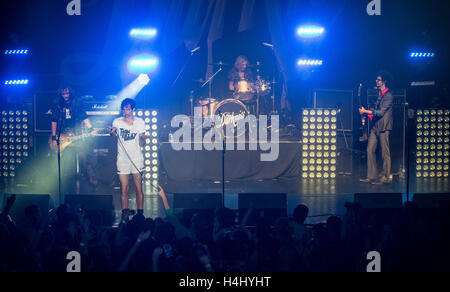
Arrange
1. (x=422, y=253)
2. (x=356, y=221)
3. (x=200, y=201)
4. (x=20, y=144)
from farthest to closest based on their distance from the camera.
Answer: (x=20, y=144)
(x=200, y=201)
(x=356, y=221)
(x=422, y=253)

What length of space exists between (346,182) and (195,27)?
5217 mm

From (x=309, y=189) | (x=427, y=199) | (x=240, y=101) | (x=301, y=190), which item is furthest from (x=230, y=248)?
(x=240, y=101)

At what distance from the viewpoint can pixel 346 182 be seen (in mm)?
10500

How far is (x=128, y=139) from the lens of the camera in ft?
21.9

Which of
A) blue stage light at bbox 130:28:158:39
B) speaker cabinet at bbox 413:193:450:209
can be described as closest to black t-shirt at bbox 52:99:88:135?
blue stage light at bbox 130:28:158:39

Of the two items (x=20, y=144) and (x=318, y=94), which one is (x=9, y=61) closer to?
(x=20, y=144)

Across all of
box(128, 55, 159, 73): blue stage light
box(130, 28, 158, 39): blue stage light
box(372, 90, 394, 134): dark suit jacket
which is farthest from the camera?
box(128, 55, 159, 73): blue stage light

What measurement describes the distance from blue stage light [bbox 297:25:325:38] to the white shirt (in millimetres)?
6491

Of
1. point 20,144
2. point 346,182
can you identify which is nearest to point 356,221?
point 346,182

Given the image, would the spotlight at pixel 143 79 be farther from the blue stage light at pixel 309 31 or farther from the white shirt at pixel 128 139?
the white shirt at pixel 128 139

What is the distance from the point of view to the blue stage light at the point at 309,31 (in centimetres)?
1164

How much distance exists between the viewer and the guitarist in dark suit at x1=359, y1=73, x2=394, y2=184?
1005 cm

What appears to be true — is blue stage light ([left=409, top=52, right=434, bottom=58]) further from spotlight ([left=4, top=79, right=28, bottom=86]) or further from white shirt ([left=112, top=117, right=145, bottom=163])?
spotlight ([left=4, top=79, right=28, bottom=86])

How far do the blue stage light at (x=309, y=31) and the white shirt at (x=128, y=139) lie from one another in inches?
256
